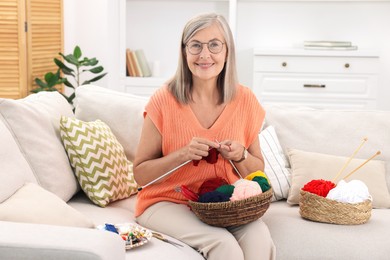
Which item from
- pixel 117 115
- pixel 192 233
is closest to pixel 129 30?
pixel 117 115

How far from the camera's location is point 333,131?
3.05 metres

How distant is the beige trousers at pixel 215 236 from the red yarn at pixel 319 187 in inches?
12.6

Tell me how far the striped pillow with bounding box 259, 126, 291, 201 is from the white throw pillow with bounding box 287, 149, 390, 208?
4cm

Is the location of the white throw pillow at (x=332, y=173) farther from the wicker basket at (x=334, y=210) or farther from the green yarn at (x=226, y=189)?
the green yarn at (x=226, y=189)

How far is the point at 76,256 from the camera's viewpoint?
1659 millimetres

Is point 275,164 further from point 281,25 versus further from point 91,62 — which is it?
point 281,25

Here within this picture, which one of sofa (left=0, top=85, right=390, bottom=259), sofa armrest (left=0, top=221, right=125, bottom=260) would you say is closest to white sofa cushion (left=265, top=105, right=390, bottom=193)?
sofa (left=0, top=85, right=390, bottom=259)

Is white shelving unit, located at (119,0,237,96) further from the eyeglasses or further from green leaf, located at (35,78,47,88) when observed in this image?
the eyeglasses

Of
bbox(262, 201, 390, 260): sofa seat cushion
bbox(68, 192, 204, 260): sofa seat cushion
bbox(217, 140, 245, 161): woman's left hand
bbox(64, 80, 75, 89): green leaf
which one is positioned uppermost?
bbox(217, 140, 245, 161): woman's left hand

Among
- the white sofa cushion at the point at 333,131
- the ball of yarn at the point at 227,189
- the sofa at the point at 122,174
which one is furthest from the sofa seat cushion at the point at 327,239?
the white sofa cushion at the point at 333,131

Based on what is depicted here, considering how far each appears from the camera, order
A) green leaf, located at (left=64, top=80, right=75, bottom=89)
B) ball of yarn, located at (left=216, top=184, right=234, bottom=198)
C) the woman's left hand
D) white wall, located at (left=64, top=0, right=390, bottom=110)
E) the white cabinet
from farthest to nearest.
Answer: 1. white wall, located at (left=64, top=0, right=390, bottom=110)
2. the white cabinet
3. green leaf, located at (left=64, top=80, right=75, bottom=89)
4. the woman's left hand
5. ball of yarn, located at (left=216, top=184, right=234, bottom=198)

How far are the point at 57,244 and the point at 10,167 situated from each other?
25.6 inches

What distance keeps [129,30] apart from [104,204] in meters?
3.28

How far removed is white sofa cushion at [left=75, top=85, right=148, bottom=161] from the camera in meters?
2.97
